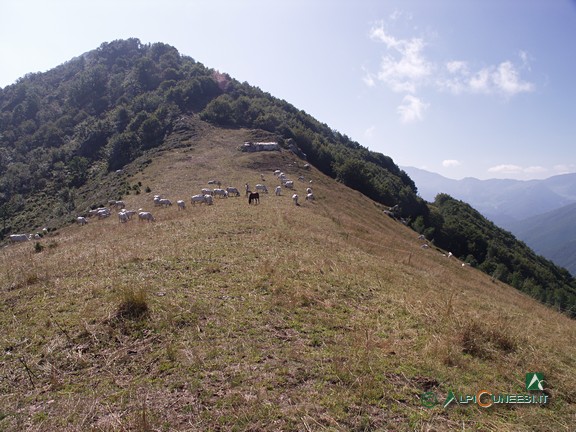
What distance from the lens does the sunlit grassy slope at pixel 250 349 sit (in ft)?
18.7

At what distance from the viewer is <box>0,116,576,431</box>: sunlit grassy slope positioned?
569 centimetres

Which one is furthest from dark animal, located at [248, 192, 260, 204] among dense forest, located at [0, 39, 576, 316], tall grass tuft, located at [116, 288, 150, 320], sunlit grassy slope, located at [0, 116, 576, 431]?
dense forest, located at [0, 39, 576, 316]

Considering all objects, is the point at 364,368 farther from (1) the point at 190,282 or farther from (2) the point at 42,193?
(2) the point at 42,193

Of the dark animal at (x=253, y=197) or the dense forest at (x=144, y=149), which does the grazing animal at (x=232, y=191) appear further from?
the dense forest at (x=144, y=149)

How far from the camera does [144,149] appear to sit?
78.2m

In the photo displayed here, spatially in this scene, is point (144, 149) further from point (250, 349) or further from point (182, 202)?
point (250, 349)

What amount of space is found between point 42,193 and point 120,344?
3221 inches

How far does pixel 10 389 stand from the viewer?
6301 millimetres

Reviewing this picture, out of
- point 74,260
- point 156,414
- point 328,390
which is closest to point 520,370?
point 328,390

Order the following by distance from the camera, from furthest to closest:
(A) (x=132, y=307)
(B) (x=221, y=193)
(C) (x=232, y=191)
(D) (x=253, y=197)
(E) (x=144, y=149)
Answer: (E) (x=144, y=149), (C) (x=232, y=191), (B) (x=221, y=193), (D) (x=253, y=197), (A) (x=132, y=307)

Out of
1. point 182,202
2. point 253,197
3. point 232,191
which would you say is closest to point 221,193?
point 232,191

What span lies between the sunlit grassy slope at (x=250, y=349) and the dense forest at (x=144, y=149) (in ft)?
139

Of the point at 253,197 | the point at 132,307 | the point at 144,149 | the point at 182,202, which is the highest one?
the point at 144,149

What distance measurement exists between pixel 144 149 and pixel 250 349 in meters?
80.1
